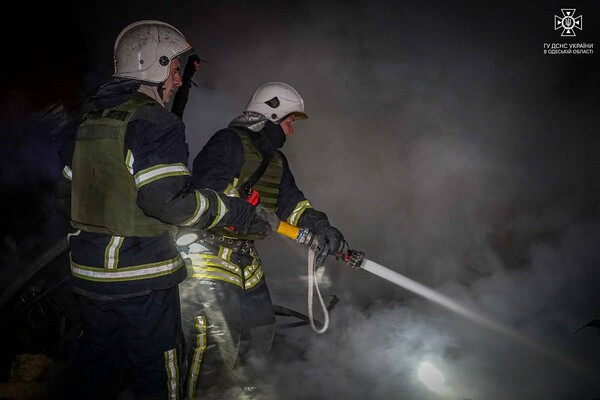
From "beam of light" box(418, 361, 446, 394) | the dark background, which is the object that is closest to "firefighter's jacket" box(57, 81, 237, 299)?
"beam of light" box(418, 361, 446, 394)

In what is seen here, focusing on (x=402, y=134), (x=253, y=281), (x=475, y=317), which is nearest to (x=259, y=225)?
(x=253, y=281)

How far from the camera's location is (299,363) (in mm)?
3799

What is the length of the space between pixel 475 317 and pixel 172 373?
14.0 ft

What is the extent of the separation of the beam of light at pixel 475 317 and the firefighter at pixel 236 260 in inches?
14.5

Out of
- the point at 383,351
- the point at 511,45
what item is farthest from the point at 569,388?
the point at 511,45

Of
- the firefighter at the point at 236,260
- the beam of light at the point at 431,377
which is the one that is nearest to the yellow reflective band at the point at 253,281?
the firefighter at the point at 236,260

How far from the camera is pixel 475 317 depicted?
17.1 feet

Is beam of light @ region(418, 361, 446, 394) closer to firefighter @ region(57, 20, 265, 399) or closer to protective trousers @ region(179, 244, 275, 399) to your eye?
protective trousers @ region(179, 244, 275, 399)

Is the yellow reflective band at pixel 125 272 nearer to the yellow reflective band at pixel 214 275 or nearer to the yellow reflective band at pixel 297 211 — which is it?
the yellow reflective band at pixel 214 275

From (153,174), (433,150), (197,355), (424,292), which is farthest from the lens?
(433,150)

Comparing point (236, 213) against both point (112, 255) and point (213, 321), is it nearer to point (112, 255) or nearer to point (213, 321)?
point (112, 255)

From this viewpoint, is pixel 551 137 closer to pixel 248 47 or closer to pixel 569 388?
pixel 569 388

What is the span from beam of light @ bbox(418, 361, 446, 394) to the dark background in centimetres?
97

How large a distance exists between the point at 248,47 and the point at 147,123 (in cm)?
522
